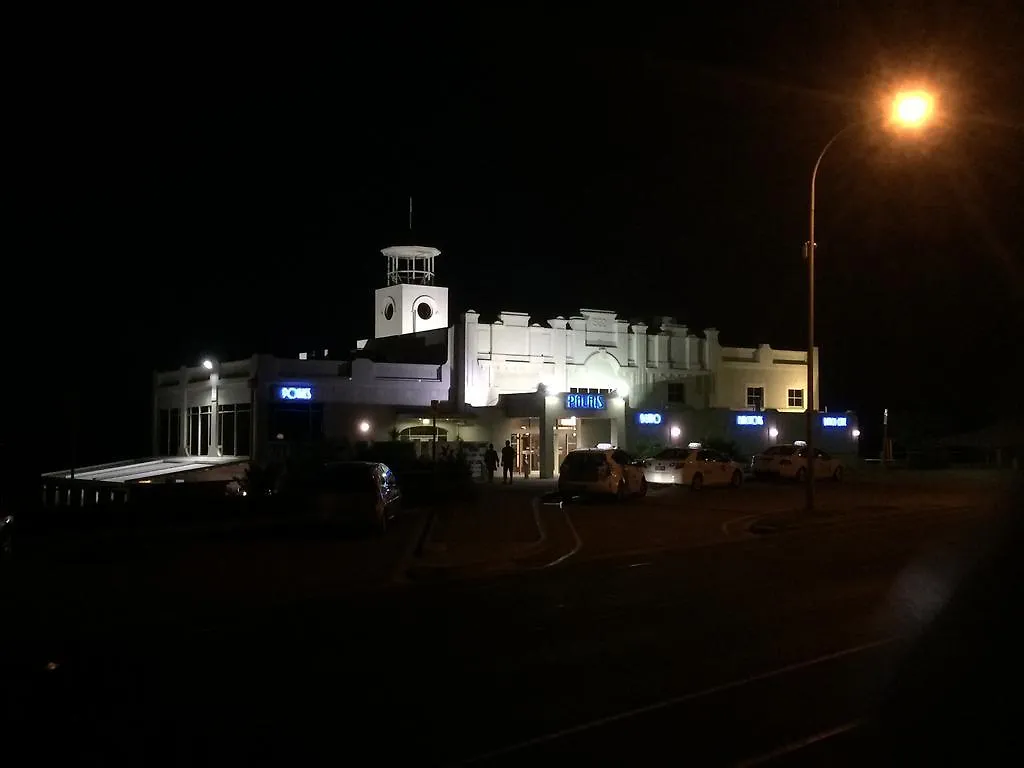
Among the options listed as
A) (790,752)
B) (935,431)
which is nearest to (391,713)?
(790,752)

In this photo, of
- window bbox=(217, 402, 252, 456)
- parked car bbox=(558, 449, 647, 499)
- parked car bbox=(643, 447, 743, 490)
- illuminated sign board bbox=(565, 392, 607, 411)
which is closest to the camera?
parked car bbox=(558, 449, 647, 499)

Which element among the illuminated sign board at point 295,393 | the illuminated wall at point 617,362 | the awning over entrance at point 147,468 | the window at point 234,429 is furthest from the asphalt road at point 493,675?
the illuminated wall at point 617,362

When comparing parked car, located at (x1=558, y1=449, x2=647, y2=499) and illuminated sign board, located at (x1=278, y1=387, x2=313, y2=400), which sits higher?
illuminated sign board, located at (x1=278, y1=387, x2=313, y2=400)

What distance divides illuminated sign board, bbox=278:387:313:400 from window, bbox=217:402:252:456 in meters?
1.85

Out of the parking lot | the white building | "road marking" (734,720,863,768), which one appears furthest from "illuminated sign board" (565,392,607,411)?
"road marking" (734,720,863,768)

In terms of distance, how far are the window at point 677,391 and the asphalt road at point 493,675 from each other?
3968 centimetres

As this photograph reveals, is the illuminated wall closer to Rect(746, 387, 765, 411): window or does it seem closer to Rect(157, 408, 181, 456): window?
Rect(746, 387, 765, 411): window

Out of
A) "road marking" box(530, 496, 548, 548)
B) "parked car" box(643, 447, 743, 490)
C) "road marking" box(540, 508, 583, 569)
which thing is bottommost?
"road marking" box(540, 508, 583, 569)

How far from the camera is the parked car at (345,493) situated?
22.0 m

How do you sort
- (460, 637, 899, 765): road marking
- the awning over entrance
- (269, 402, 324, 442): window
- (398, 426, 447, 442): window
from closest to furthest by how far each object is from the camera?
(460, 637, 899, 765): road marking → the awning over entrance → (269, 402, 324, 442): window → (398, 426, 447, 442): window

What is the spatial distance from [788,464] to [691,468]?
6.21 meters

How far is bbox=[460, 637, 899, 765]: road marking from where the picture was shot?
22.6 feet

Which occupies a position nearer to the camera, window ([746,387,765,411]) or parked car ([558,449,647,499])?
parked car ([558,449,647,499])

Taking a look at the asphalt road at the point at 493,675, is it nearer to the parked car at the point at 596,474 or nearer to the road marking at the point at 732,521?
the road marking at the point at 732,521
